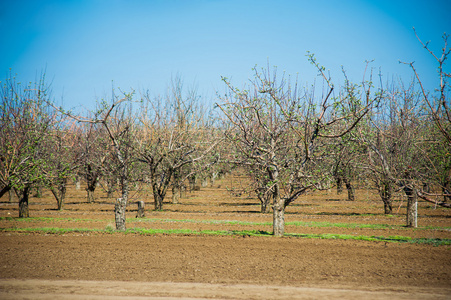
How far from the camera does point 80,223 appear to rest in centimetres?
2153

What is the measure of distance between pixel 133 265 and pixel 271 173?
24.9 feet

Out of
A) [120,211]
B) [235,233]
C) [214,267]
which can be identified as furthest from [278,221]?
[120,211]

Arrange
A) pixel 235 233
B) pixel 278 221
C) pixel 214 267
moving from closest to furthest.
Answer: pixel 214 267, pixel 278 221, pixel 235 233

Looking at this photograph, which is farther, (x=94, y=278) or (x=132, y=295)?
(x=94, y=278)

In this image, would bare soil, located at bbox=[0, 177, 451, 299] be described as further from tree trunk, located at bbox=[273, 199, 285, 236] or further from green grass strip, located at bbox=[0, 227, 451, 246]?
tree trunk, located at bbox=[273, 199, 285, 236]

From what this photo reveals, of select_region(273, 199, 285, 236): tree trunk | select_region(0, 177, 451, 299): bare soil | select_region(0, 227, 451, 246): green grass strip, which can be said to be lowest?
select_region(0, 227, 451, 246): green grass strip

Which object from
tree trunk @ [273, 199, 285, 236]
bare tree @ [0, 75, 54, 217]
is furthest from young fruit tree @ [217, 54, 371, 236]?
bare tree @ [0, 75, 54, 217]

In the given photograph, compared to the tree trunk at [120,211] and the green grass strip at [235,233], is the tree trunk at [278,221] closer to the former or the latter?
the green grass strip at [235,233]

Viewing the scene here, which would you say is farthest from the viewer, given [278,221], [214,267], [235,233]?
[235,233]

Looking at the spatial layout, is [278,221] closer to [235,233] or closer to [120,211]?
[235,233]

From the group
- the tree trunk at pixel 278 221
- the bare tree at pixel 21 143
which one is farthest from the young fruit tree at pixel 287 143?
the bare tree at pixel 21 143

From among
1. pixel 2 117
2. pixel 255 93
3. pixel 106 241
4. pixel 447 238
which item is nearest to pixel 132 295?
pixel 106 241

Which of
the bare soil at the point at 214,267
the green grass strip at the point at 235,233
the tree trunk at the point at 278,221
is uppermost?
the tree trunk at the point at 278,221

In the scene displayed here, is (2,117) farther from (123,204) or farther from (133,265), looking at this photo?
(133,265)
